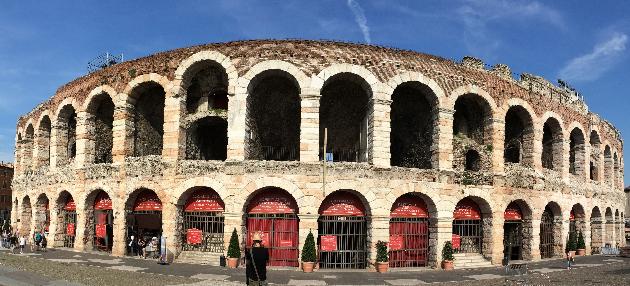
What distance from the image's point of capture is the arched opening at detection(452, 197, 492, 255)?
25.8 meters

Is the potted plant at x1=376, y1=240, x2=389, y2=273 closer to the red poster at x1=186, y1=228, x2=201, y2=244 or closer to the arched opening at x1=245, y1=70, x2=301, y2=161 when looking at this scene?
the arched opening at x1=245, y1=70, x2=301, y2=161

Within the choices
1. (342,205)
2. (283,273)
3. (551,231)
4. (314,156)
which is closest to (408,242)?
(342,205)

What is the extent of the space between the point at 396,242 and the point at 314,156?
606cm

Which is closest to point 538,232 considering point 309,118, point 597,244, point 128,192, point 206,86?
point 597,244

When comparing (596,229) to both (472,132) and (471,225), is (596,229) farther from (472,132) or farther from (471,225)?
(472,132)

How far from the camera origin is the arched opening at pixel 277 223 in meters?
22.9

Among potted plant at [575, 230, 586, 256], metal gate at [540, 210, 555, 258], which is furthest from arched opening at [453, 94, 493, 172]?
potted plant at [575, 230, 586, 256]

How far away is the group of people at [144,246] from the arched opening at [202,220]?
5.96ft

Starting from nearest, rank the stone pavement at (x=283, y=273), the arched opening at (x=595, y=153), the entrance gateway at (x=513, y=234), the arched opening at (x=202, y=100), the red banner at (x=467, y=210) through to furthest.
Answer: the stone pavement at (x=283, y=273) < the arched opening at (x=202, y=100) < the red banner at (x=467, y=210) < the entrance gateway at (x=513, y=234) < the arched opening at (x=595, y=153)

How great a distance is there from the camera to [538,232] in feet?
92.0

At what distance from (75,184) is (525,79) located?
2790 centimetres

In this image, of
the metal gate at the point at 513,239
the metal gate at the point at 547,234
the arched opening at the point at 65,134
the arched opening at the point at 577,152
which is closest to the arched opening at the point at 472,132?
the metal gate at the point at 513,239

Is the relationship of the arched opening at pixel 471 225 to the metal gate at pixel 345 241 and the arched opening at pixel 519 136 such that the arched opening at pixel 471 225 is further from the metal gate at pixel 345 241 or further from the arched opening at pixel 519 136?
the metal gate at pixel 345 241

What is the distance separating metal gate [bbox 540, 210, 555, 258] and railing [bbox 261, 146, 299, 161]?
52.8ft
